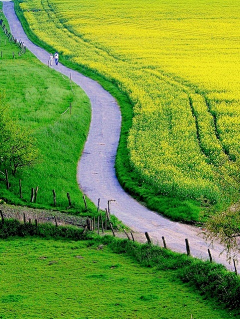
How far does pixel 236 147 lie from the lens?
60.8 meters

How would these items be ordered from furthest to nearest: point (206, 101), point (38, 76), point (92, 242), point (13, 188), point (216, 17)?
point (216, 17)
point (38, 76)
point (206, 101)
point (13, 188)
point (92, 242)

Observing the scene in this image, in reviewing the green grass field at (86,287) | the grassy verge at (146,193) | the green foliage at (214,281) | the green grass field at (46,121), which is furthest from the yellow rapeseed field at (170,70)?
the green grass field at (86,287)

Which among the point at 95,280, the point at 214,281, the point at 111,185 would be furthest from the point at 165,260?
the point at 111,185

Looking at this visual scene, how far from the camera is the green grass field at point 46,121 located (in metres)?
53.6

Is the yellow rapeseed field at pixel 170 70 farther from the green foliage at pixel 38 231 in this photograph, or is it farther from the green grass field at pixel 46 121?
the green foliage at pixel 38 231

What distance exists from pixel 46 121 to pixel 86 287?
3890 cm

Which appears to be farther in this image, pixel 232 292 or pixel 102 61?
pixel 102 61

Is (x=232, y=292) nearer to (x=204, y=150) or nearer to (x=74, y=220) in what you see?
(x=74, y=220)

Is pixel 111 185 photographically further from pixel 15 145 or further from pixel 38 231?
pixel 38 231

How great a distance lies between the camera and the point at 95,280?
3591 centimetres

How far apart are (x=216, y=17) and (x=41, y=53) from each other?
1643 inches

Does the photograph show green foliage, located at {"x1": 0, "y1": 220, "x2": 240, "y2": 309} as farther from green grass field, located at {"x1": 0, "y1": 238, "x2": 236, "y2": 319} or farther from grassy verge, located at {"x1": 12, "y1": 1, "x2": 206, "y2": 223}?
grassy verge, located at {"x1": 12, "y1": 1, "x2": 206, "y2": 223}

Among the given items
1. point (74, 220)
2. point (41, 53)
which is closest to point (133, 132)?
point (74, 220)

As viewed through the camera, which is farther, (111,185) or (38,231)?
A: (111,185)
